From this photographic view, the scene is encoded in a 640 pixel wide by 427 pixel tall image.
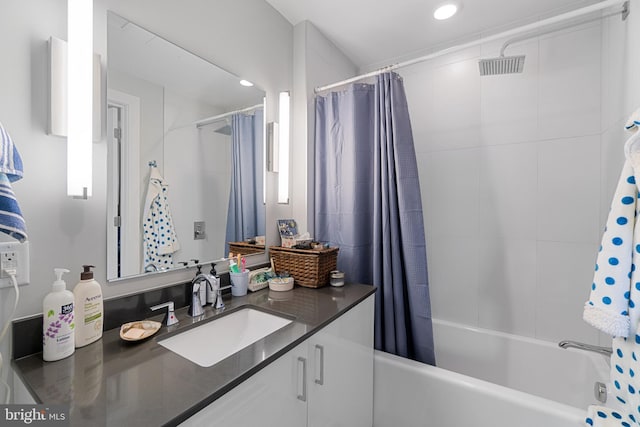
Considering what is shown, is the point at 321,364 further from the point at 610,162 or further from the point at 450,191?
the point at 610,162

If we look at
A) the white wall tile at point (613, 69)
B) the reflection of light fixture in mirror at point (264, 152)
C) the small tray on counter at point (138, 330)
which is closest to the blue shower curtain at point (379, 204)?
the reflection of light fixture in mirror at point (264, 152)

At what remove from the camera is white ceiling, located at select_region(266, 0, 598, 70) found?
5.18ft

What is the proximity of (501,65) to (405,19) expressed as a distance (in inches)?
28.0

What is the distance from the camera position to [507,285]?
180 centimetres

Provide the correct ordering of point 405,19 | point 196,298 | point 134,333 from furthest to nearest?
point 405,19 < point 196,298 < point 134,333

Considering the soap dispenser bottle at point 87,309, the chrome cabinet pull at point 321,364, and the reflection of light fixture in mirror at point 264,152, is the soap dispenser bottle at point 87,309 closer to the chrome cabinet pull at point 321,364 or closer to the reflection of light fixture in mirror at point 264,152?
the chrome cabinet pull at point 321,364

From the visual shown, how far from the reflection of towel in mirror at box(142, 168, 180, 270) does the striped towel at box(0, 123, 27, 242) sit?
411mm

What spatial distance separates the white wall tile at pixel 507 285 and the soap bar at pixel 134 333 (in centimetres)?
197

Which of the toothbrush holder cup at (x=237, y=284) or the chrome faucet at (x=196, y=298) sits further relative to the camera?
the toothbrush holder cup at (x=237, y=284)

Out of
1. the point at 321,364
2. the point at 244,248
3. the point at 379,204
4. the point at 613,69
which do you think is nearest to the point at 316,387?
the point at 321,364

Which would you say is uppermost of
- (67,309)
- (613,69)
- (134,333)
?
(613,69)

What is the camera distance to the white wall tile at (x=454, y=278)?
191 centimetres

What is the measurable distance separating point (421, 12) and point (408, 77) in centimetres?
50

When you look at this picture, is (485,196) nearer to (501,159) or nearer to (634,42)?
(501,159)
